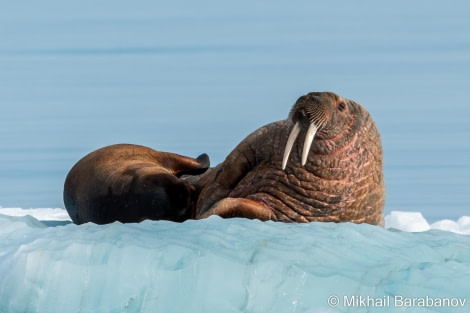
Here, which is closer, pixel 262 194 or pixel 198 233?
pixel 198 233

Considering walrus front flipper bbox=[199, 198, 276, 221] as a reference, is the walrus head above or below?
above

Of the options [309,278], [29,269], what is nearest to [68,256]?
[29,269]

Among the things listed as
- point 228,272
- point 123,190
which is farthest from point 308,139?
point 123,190

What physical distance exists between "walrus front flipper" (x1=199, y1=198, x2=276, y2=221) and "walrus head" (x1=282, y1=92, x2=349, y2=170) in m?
0.49

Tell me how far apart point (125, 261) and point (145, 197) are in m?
3.52

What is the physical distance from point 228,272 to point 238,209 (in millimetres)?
2199

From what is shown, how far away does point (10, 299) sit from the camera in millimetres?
10922

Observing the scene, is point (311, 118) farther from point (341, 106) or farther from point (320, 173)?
point (320, 173)

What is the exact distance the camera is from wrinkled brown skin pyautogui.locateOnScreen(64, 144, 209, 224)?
14.4 m

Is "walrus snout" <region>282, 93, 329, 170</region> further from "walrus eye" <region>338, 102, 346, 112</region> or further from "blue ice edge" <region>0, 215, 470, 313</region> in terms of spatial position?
"blue ice edge" <region>0, 215, 470, 313</region>

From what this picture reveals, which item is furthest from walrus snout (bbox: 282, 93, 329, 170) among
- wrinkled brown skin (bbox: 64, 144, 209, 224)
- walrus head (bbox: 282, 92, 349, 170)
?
wrinkled brown skin (bbox: 64, 144, 209, 224)

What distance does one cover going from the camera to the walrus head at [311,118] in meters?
12.7

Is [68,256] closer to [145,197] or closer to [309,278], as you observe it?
[309,278]

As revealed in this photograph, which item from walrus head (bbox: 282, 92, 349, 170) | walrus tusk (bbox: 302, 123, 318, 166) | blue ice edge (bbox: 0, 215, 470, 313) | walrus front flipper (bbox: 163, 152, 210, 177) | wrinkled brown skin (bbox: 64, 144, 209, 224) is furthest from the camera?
walrus front flipper (bbox: 163, 152, 210, 177)
